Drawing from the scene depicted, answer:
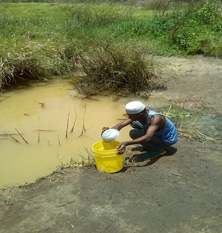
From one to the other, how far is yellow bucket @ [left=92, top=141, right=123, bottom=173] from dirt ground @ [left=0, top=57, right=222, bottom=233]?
82 millimetres

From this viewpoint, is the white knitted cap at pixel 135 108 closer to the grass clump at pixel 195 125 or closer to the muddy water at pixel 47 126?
the muddy water at pixel 47 126

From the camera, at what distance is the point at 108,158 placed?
11.3 feet

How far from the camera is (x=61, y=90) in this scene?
7199 millimetres

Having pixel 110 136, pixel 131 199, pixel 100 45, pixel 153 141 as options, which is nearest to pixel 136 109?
pixel 110 136

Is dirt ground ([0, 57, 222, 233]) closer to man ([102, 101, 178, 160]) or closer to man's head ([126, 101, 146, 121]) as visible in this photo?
man ([102, 101, 178, 160])

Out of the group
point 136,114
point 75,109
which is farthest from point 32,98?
point 136,114

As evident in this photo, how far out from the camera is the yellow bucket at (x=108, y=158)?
11.2ft

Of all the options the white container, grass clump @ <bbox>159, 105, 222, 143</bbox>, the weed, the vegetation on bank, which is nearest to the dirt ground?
the weed

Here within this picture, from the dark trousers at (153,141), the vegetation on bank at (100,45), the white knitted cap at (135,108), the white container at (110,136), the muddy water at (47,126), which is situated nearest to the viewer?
the white container at (110,136)

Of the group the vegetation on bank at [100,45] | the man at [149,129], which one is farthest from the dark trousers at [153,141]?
the vegetation on bank at [100,45]

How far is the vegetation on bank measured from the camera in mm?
6801

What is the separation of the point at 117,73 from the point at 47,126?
2.26m

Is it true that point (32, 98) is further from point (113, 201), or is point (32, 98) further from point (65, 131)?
point (113, 201)

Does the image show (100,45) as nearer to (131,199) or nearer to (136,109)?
(136,109)
